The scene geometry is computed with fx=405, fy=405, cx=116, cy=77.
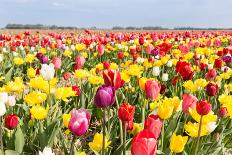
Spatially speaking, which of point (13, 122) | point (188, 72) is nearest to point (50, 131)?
point (13, 122)

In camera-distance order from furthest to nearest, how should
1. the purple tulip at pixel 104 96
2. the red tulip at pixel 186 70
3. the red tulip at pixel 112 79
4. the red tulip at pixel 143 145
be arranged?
the red tulip at pixel 186 70
the red tulip at pixel 112 79
the purple tulip at pixel 104 96
the red tulip at pixel 143 145

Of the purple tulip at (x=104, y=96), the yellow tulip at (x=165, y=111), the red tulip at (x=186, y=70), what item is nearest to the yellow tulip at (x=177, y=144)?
the yellow tulip at (x=165, y=111)

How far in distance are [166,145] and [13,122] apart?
1326 millimetres

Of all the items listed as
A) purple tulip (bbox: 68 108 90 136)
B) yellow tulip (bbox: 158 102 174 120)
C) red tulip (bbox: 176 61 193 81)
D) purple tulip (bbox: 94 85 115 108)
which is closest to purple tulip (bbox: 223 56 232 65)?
red tulip (bbox: 176 61 193 81)

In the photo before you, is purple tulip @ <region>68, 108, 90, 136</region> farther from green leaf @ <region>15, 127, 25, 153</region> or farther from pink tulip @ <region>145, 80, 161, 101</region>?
green leaf @ <region>15, 127, 25, 153</region>

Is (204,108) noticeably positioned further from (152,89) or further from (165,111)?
(152,89)

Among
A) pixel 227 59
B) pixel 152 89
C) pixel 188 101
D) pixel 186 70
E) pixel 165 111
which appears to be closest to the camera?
pixel 165 111

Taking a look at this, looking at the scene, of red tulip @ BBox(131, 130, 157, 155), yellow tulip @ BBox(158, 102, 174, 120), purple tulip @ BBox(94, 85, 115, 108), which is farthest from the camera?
yellow tulip @ BBox(158, 102, 174, 120)

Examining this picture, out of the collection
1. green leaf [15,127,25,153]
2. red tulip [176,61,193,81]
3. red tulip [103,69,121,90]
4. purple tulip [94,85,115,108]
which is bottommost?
green leaf [15,127,25,153]

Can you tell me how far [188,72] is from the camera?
14.8 ft

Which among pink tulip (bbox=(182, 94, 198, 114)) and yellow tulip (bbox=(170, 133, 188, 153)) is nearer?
yellow tulip (bbox=(170, 133, 188, 153))

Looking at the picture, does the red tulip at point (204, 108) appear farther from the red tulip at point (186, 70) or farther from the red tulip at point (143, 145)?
the red tulip at point (186, 70)

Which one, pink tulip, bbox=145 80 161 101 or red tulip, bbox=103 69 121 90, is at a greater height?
red tulip, bbox=103 69 121 90

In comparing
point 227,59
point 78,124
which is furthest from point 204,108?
point 227,59
